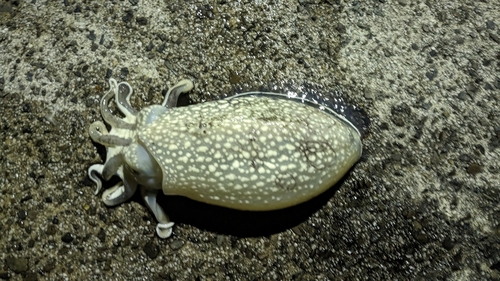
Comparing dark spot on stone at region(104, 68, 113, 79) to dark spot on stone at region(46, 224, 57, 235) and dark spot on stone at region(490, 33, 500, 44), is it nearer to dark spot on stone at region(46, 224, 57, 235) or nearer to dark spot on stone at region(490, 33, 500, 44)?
dark spot on stone at region(46, 224, 57, 235)

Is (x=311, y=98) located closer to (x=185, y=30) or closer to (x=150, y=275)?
(x=185, y=30)

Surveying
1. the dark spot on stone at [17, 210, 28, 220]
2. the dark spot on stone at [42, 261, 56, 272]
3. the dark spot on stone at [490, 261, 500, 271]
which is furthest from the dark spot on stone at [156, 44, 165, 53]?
the dark spot on stone at [490, 261, 500, 271]

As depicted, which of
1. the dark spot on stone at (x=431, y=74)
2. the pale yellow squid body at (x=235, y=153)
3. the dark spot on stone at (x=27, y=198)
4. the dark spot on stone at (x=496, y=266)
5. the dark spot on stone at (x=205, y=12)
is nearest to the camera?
the pale yellow squid body at (x=235, y=153)

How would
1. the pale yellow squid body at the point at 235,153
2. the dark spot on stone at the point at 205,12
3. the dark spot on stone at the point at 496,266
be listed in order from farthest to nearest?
the dark spot on stone at the point at 205,12, the dark spot on stone at the point at 496,266, the pale yellow squid body at the point at 235,153

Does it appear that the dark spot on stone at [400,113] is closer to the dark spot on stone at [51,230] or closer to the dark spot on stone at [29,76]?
the dark spot on stone at [51,230]

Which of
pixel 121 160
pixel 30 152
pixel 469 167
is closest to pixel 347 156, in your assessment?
pixel 469 167

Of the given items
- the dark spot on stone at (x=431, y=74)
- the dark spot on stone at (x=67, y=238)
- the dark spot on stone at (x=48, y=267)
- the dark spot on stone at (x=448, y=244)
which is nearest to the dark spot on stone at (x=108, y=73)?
the dark spot on stone at (x=67, y=238)
